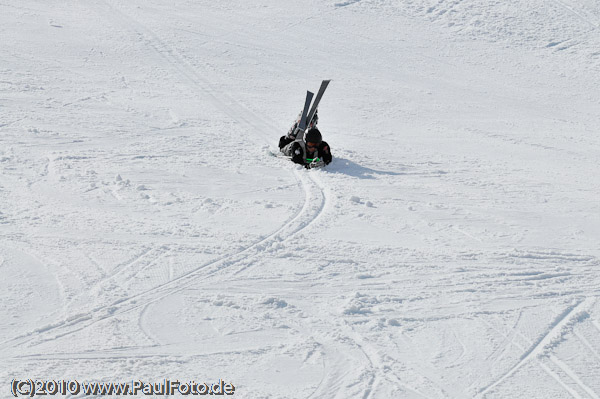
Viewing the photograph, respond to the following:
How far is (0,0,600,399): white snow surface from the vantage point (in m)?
Result: 6.27

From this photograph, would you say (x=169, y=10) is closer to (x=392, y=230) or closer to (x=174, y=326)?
(x=392, y=230)

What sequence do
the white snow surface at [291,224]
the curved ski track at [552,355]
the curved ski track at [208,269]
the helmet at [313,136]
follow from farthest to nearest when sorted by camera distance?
the helmet at [313,136] → the curved ski track at [208,269] → the white snow surface at [291,224] → the curved ski track at [552,355]

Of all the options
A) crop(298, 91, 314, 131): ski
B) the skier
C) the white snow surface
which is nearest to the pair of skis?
crop(298, 91, 314, 131): ski

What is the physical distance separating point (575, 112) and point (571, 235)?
9.28 m

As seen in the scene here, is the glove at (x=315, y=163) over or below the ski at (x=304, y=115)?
below

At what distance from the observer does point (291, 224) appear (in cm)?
952

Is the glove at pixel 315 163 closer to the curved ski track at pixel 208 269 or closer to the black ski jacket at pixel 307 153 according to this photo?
the black ski jacket at pixel 307 153

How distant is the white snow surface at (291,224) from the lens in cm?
627

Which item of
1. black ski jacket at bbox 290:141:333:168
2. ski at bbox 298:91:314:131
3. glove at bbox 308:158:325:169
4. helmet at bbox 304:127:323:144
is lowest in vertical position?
glove at bbox 308:158:325:169

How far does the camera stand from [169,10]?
999 inches

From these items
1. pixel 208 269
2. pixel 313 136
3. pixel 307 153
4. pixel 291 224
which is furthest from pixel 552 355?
pixel 307 153

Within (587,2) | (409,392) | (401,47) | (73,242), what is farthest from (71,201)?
(587,2)

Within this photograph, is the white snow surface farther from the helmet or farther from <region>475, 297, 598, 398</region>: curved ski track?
the helmet

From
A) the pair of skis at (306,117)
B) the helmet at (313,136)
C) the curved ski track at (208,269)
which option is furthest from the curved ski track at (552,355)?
the pair of skis at (306,117)
